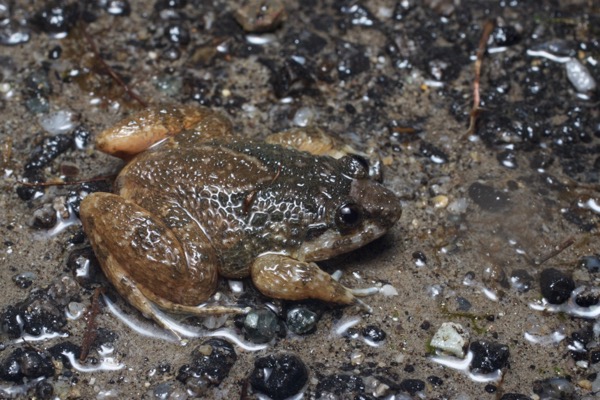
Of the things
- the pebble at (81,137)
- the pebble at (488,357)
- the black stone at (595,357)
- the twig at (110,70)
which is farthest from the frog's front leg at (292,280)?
the twig at (110,70)

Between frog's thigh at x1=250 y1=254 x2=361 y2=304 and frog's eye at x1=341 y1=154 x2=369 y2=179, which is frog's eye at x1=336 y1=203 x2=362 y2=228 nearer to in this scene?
frog's eye at x1=341 y1=154 x2=369 y2=179

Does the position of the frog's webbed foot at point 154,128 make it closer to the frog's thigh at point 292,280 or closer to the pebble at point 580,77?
the frog's thigh at point 292,280

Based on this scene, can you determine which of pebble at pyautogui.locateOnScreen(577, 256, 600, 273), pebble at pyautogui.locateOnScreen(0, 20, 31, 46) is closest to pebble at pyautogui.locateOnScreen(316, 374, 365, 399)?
pebble at pyautogui.locateOnScreen(577, 256, 600, 273)

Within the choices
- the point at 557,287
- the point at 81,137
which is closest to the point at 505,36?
the point at 557,287

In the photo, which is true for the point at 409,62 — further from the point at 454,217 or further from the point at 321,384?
the point at 321,384

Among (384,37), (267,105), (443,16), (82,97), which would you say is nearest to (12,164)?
(82,97)

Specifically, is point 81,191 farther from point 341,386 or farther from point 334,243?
point 341,386
